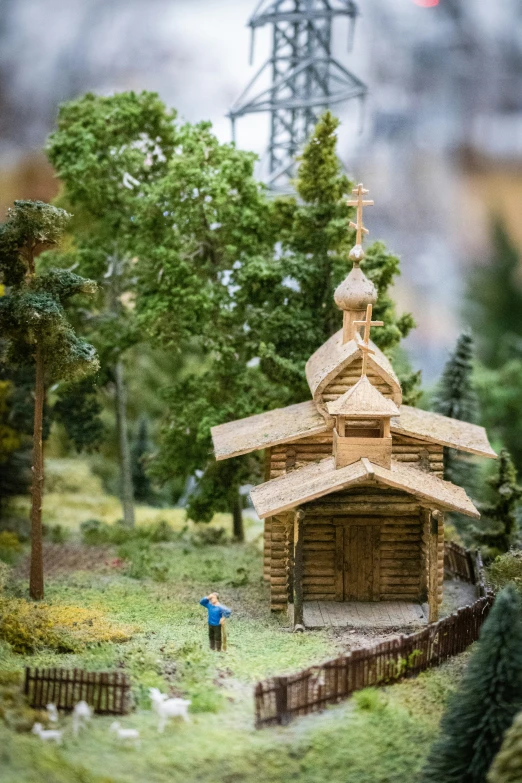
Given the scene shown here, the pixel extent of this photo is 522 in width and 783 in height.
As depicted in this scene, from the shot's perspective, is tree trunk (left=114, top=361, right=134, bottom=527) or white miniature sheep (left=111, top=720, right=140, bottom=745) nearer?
white miniature sheep (left=111, top=720, right=140, bottom=745)

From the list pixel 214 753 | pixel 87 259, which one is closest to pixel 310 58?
pixel 87 259

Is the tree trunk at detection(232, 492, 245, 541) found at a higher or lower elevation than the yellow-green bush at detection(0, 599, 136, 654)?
higher

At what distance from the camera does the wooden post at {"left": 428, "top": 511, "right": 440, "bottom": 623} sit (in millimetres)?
21953

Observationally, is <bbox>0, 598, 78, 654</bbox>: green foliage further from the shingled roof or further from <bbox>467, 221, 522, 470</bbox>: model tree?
<bbox>467, 221, 522, 470</bbox>: model tree

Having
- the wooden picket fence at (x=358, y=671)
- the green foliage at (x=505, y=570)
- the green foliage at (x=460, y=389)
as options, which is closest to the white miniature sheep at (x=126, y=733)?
the wooden picket fence at (x=358, y=671)

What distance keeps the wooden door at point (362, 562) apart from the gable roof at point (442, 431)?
2.74m

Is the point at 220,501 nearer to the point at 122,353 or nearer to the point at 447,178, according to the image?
the point at 122,353

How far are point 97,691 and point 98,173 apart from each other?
59.2 feet

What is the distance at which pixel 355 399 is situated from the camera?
21906 millimetres

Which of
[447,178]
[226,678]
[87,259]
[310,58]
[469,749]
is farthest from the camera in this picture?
[447,178]

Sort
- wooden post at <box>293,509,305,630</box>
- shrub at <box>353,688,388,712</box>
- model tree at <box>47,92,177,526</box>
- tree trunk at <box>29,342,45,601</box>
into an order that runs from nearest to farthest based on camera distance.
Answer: shrub at <box>353,688,388,712</box> < wooden post at <box>293,509,305,630</box> < tree trunk at <box>29,342,45,601</box> < model tree at <box>47,92,177,526</box>

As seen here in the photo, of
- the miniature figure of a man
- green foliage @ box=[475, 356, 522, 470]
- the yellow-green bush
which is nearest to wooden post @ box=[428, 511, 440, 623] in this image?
the miniature figure of a man

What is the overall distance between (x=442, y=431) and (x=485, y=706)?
404 inches

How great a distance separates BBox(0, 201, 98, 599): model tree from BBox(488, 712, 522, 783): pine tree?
1361 centimetres
